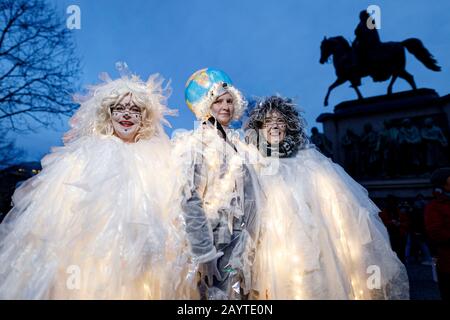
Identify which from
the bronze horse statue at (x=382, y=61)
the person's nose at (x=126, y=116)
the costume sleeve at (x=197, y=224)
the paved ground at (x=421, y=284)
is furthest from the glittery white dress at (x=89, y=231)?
the bronze horse statue at (x=382, y=61)

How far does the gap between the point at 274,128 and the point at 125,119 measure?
1.30 metres

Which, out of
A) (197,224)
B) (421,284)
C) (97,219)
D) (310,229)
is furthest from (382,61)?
(97,219)

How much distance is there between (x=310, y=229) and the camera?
2311 mm

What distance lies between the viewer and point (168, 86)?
2.67 meters

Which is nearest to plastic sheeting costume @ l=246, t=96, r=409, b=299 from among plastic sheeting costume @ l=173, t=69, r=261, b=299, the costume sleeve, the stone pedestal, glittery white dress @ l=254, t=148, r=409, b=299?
glittery white dress @ l=254, t=148, r=409, b=299

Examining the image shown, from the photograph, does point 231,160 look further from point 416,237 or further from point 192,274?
point 416,237

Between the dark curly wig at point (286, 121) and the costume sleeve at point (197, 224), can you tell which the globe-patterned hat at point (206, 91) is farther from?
the costume sleeve at point (197, 224)

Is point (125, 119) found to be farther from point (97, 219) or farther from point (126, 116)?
point (97, 219)

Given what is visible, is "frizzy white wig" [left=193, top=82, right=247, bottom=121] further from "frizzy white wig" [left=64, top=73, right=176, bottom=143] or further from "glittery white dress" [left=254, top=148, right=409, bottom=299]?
"glittery white dress" [left=254, top=148, right=409, bottom=299]

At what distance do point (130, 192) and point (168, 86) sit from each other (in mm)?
1080

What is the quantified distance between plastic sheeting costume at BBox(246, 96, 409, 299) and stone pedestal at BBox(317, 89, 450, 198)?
283 inches

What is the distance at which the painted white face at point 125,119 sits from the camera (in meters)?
2.37

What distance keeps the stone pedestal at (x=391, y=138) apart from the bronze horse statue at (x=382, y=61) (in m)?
1.25

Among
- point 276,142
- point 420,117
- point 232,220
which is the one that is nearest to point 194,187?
point 232,220
